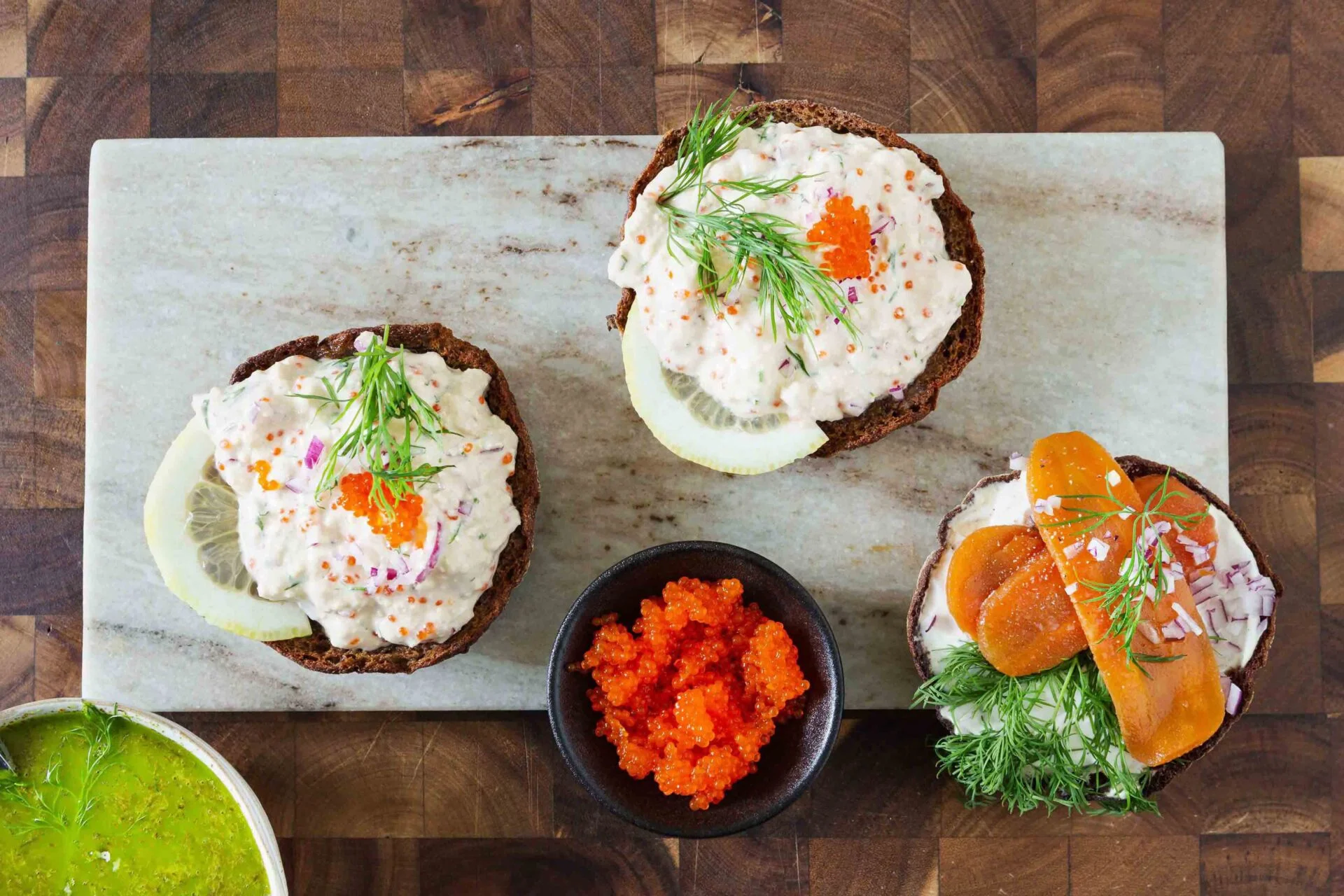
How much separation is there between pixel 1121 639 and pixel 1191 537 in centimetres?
31

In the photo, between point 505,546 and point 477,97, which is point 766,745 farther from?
point 477,97

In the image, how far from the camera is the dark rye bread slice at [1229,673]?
233 centimetres

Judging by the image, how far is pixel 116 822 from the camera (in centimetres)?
246

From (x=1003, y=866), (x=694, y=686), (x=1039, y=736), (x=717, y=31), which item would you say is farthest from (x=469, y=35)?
(x=1003, y=866)

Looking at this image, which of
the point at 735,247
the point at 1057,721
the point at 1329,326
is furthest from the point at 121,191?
the point at 1329,326

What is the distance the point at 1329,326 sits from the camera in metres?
2.71

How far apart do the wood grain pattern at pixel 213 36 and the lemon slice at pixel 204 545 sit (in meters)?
0.99

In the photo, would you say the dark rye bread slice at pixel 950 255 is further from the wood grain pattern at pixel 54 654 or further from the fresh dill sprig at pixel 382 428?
the wood grain pattern at pixel 54 654

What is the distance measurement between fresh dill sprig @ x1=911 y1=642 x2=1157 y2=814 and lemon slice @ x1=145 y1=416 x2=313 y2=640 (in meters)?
1.45

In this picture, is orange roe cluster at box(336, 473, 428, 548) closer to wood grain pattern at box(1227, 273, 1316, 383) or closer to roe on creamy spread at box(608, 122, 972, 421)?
roe on creamy spread at box(608, 122, 972, 421)

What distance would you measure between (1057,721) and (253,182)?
223cm

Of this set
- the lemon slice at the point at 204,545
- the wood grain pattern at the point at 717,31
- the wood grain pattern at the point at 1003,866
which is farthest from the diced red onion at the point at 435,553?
the wood grain pattern at the point at 1003,866

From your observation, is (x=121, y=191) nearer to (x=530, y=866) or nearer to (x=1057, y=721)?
(x=530, y=866)

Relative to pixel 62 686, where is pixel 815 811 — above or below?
below
